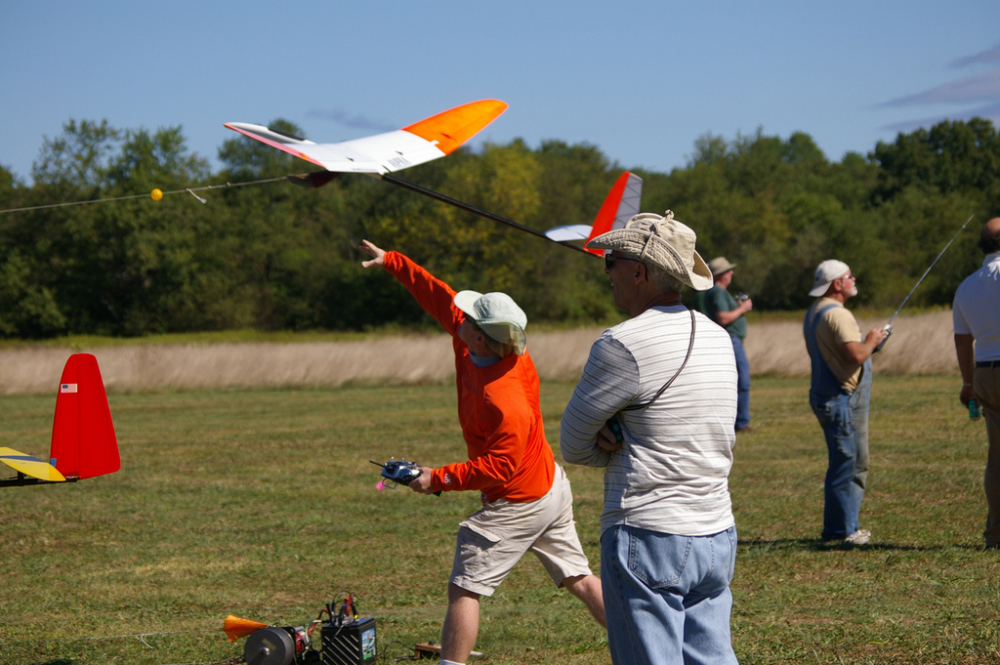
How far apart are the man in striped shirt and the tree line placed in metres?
40.8

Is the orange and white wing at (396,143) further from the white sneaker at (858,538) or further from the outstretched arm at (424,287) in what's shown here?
the white sneaker at (858,538)

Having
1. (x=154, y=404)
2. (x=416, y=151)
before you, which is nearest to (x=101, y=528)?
(x=416, y=151)

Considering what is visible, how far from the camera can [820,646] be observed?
13.4 ft

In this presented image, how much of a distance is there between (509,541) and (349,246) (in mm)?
50187

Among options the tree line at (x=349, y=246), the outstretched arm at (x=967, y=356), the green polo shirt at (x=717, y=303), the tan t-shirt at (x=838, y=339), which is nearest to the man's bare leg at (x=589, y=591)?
the tan t-shirt at (x=838, y=339)

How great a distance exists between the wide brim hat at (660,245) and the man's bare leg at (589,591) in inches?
65.6

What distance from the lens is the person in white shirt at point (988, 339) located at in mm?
5328

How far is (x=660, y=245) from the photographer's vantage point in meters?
2.50

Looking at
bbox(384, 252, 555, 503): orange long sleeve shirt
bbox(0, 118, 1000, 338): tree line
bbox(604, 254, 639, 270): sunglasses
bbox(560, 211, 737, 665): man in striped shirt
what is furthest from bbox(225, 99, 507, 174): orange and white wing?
bbox(0, 118, 1000, 338): tree line

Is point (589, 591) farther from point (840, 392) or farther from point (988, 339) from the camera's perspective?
point (988, 339)

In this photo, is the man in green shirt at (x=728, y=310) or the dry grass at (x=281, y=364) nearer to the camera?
the man in green shirt at (x=728, y=310)

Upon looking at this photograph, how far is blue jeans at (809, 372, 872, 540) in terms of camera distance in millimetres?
5754

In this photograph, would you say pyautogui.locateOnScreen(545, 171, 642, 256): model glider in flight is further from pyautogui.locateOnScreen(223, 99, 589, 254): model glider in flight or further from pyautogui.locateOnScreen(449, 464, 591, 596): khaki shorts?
pyautogui.locateOnScreen(449, 464, 591, 596): khaki shorts

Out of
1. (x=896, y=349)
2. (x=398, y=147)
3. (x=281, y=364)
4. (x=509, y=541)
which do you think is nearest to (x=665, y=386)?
(x=509, y=541)
